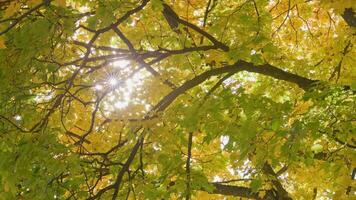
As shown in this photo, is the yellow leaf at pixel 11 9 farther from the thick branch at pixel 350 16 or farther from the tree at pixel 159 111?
the thick branch at pixel 350 16

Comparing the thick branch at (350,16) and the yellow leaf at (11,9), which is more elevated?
the thick branch at (350,16)

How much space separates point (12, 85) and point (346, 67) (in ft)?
14.2

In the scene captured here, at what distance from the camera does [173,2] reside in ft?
21.9

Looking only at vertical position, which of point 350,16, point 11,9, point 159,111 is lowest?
point 11,9

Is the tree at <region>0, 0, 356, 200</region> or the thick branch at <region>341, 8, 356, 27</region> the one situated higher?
the thick branch at <region>341, 8, 356, 27</region>

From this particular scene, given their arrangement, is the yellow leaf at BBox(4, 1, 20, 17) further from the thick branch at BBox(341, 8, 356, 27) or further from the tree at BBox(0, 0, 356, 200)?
the thick branch at BBox(341, 8, 356, 27)

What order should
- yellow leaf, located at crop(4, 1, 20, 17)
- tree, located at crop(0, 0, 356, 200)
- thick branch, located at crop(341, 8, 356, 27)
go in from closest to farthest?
yellow leaf, located at crop(4, 1, 20, 17)
tree, located at crop(0, 0, 356, 200)
thick branch, located at crop(341, 8, 356, 27)

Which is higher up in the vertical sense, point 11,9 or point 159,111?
point 159,111

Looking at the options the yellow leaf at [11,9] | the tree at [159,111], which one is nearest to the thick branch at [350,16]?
the tree at [159,111]

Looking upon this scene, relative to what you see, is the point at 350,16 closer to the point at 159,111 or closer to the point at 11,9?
the point at 159,111

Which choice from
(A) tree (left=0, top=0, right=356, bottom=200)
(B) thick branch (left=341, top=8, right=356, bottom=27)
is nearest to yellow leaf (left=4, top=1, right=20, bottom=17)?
(A) tree (left=0, top=0, right=356, bottom=200)

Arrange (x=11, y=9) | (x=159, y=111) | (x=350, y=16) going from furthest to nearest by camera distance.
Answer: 1. (x=350, y=16)
2. (x=159, y=111)
3. (x=11, y=9)

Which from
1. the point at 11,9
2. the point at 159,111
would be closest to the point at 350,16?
the point at 159,111

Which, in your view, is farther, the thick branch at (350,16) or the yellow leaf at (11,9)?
the thick branch at (350,16)
